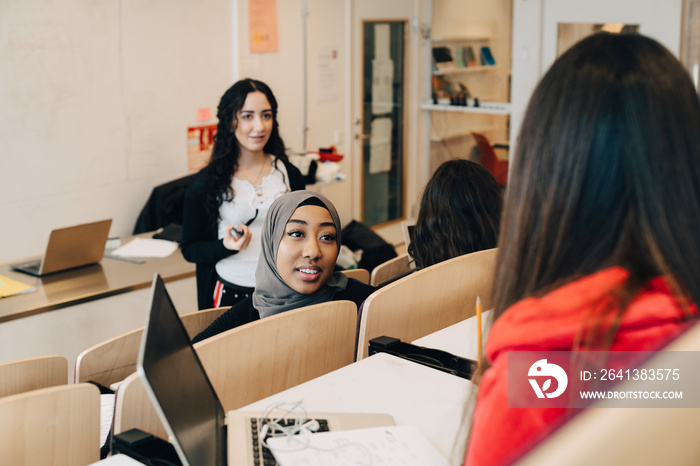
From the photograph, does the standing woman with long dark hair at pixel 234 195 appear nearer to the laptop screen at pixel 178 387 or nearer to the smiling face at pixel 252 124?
the smiling face at pixel 252 124

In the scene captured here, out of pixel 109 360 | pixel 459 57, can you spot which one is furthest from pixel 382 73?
pixel 109 360

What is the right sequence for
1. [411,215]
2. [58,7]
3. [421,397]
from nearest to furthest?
[421,397], [58,7], [411,215]

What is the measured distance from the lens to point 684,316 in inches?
31.4

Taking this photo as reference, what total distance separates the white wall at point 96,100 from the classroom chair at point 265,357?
8.60 ft

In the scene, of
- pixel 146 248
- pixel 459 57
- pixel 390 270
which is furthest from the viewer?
pixel 459 57

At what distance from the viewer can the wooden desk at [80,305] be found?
2723 millimetres

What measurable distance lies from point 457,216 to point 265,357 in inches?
33.4

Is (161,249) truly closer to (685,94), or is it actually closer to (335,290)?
(335,290)

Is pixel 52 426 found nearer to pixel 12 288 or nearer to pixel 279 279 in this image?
pixel 279 279

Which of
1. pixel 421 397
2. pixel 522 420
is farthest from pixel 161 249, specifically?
pixel 522 420

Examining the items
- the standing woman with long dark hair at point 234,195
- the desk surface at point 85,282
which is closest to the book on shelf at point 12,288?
the desk surface at point 85,282

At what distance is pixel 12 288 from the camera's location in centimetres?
290

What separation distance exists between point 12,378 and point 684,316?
1.45 m

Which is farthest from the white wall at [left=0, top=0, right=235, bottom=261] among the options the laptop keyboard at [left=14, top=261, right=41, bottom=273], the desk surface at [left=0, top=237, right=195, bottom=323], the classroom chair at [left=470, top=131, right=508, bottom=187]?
the classroom chair at [left=470, top=131, right=508, bottom=187]
